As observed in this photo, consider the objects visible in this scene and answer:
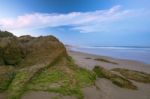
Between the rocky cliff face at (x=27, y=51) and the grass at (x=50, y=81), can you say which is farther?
the rocky cliff face at (x=27, y=51)

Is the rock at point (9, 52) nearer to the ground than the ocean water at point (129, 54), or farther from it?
farther from it

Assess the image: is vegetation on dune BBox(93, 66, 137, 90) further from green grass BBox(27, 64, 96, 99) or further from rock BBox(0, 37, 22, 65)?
rock BBox(0, 37, 22, 65)

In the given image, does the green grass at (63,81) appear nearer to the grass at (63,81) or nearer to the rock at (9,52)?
the grass at (63,81)

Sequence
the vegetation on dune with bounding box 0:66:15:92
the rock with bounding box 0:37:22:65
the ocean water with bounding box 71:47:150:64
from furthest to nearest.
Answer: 1. the ocean water with bounding box 71:47:150:64
2. the rock with bounding box 0:37:22:65
3. the vegetation on dune with bounding box 0:66:15:92

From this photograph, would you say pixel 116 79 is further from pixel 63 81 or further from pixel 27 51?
pixel 27 51

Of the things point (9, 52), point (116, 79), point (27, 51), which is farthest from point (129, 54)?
point (9, 52)

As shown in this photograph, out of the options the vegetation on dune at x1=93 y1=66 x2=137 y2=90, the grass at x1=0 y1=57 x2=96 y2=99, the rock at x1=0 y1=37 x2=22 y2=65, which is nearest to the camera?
the grass at x1=0 y1=57 x2=96 y2=99

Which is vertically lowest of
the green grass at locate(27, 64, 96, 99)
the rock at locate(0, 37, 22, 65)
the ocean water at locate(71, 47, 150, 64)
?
the ocean water at locate(71, 47, 150, 64)

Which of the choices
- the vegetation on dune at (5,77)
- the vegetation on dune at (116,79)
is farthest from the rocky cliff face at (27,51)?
the vegetation on dune at (116,79)

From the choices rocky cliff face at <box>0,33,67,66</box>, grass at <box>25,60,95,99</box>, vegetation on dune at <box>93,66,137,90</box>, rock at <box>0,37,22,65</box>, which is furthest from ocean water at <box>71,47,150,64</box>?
rock at <box>0,37,22,65</box>

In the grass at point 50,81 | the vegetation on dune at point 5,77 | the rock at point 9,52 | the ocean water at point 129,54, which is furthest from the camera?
the ocean water at point 129,54

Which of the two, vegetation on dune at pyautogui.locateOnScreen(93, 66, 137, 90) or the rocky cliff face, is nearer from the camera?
the rocky cliff face

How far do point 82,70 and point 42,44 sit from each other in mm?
1666

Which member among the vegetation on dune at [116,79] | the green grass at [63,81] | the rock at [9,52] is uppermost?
the rock at [9,52]
